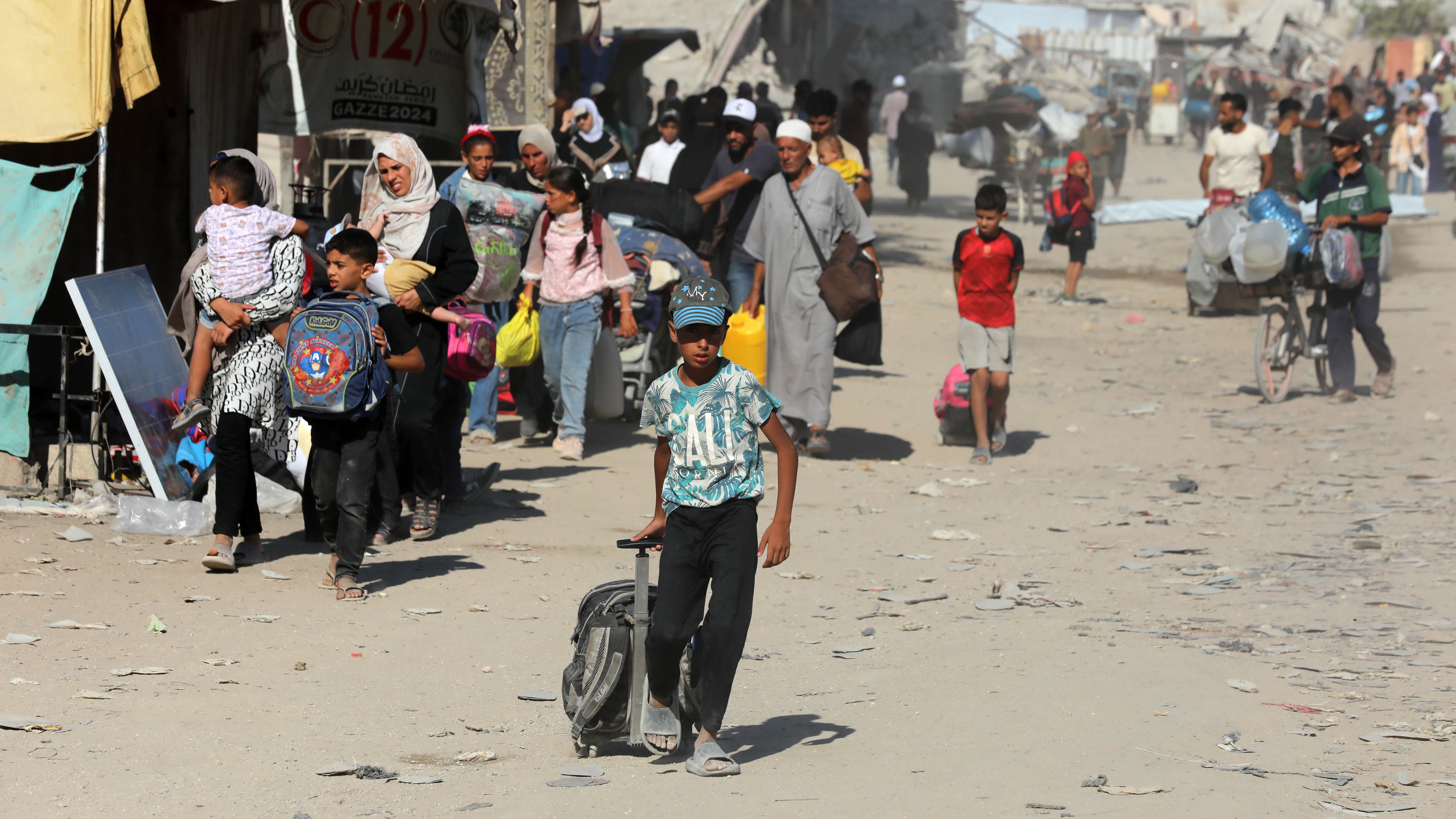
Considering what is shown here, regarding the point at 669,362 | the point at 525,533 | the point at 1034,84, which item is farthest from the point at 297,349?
the point at 1034,84

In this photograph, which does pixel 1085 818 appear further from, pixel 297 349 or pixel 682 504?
pixel 297 349

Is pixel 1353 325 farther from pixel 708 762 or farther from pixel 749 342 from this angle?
pixel 708 762

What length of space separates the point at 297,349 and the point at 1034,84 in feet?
133

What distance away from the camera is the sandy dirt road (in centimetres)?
416

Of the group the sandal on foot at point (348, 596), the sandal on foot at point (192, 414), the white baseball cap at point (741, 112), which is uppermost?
the white baseball cap at point (741, 112)

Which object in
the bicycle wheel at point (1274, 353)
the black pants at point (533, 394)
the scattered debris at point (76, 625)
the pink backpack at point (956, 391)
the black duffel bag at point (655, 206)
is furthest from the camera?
the bicycle wheel at point (1274, 353)

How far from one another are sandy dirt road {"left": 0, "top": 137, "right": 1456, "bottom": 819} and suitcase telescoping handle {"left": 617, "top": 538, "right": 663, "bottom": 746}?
5.1 inches

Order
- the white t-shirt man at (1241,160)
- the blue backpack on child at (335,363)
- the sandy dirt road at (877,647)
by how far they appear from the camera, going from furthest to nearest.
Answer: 1. the white t-shirt man at (1241,160)
2. the blue backpack on child at (335,363)
3. the sandy dirt road at (877,647)

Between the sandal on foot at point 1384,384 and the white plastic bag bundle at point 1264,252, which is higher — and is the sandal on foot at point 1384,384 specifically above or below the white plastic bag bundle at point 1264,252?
below

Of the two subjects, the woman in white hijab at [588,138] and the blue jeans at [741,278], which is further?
the woman in white hijab at [588,138]

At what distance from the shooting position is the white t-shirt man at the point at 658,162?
13.3 metres

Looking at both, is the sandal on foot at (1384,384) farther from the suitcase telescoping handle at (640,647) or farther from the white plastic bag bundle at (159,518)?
the suitcase telescoping handle at (640,647)

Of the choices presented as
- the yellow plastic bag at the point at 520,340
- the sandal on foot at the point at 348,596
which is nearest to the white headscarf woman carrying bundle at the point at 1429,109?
the yellow plastic bag at the point at 520,340

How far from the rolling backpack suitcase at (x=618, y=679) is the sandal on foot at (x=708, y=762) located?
13 centimetres
